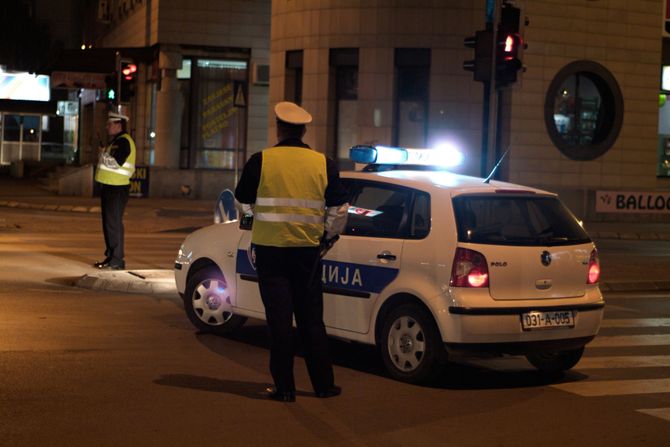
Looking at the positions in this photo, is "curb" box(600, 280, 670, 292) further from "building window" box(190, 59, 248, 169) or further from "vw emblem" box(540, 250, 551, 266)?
"building window" box(190, 59, 248, 169)

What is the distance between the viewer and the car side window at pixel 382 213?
8.31m

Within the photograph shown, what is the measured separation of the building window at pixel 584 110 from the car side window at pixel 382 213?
74.6ft

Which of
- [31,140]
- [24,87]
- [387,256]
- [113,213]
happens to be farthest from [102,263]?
[24,87]

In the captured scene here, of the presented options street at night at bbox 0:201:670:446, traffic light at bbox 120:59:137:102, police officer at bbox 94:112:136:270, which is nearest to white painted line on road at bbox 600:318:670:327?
street at night at bbox 0:201:670:446

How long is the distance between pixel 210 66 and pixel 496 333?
3118cm

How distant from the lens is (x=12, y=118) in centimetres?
5759

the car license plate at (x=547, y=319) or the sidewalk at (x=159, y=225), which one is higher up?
the car license plate at (x=547, y=319)

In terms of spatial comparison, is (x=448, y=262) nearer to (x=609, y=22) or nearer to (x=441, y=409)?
(x=441, y=409)

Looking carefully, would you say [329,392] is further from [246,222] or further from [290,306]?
[246,222]

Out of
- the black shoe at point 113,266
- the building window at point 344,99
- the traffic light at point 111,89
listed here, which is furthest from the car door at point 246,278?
the building window at point 344,99

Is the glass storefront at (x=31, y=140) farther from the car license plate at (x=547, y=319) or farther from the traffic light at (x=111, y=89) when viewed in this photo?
the car license plate at (x=547, y=319)

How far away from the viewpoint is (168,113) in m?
38.0

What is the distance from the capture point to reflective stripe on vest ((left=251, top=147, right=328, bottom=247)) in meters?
7.36

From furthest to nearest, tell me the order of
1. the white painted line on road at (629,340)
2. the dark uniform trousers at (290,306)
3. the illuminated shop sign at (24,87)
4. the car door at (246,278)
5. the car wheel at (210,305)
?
the illuminated shop sign at (24,87)
the white painted line on road at (629,340)
the car wheel at (210,305)
the car door at (246,278)
the dark uniform trousers at (290,306)
